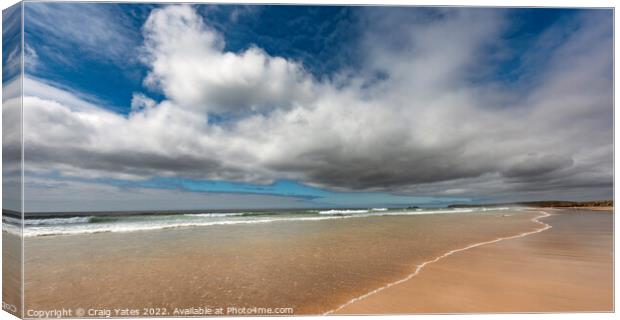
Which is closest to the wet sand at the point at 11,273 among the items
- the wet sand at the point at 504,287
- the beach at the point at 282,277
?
the beach at the point at 282,277

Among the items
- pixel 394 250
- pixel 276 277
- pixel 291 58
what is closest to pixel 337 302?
pixel 276 277

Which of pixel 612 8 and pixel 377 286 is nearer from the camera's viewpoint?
pixel 377 286

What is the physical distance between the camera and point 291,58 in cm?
576

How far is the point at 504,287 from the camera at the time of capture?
454 cm

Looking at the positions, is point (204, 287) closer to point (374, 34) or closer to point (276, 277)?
point (276, 277)

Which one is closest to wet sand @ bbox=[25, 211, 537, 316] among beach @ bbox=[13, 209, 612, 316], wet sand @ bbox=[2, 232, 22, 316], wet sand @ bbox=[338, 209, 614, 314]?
beach @ bbox=[13, 209, 612, 316]

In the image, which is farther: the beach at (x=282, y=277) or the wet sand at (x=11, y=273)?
the wet sand at (x=11, y=273)

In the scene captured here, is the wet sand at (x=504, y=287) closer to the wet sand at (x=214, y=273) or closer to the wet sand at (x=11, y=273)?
the wet sand at (x=214, y=273)

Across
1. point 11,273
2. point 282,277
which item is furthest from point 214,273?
point 11,273

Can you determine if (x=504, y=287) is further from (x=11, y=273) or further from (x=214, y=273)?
(x=11, y=273)

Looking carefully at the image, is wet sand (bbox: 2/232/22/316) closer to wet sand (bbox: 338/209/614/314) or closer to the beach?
the beach

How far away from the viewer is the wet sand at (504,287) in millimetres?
4207

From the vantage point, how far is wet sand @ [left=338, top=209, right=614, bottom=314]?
13.8 feet

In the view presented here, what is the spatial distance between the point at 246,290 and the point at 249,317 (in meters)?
0.39
